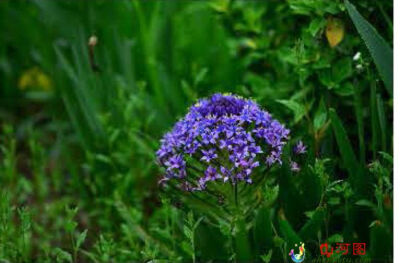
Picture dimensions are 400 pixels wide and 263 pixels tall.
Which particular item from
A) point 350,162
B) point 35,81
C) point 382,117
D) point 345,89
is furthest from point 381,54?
point 35,81

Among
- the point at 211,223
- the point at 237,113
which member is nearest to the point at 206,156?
the point at 237,113

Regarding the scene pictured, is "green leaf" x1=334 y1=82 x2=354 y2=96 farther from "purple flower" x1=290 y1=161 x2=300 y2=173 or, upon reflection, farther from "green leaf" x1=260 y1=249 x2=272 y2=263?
"green leaf" x1=260 y1=249 x2=272 y2=263

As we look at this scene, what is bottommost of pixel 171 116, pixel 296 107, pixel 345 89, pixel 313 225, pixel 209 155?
pixel 313 225

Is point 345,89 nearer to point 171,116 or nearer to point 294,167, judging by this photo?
point 294,167

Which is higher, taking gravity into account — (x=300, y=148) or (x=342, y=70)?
(x=342, y=70)

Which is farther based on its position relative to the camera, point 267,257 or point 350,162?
point 350,162

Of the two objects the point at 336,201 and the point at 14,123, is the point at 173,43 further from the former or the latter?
the point at 336,201

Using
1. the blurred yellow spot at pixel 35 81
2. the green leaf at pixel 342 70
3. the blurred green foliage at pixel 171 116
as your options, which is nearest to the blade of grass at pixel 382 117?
the blurred green foliage at pixel 171 116

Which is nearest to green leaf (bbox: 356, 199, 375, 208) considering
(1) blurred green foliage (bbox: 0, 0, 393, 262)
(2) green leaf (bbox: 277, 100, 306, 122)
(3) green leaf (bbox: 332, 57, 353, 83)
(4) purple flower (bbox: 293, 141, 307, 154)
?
(1) blurred green foliage (bbox: 0, 0, 393, 262)
